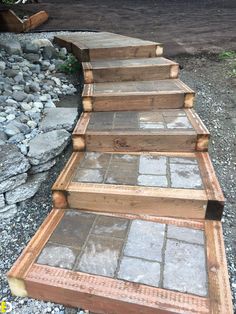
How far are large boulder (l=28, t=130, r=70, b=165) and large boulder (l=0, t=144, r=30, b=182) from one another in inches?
3.5

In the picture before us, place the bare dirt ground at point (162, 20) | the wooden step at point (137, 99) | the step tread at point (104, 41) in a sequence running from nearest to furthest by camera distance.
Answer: the wooden step at point (137, 99) → the step tread at point (104, 41) → the bare dirt ground at point (162, 20)

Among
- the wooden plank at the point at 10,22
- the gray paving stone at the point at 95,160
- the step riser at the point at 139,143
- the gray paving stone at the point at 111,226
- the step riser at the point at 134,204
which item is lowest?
the gray paving stone at the point at 111,226

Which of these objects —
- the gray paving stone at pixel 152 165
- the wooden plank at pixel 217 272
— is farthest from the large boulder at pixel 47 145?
the wooden plank at pixel 217 272

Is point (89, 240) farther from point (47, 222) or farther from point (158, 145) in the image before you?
point (158, 145)

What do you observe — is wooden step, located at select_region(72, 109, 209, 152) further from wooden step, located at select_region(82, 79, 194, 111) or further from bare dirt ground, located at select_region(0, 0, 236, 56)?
bare dirt ground, located at select_region(0, 0, 236, 56)

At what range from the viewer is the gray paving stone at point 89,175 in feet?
7.45

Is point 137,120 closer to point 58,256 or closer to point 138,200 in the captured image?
point 138,200

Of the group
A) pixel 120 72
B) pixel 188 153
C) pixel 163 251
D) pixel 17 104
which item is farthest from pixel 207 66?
pixel 163 251

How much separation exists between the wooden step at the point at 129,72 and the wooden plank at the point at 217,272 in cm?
224

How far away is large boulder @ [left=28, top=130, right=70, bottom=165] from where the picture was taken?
2561 millimetres

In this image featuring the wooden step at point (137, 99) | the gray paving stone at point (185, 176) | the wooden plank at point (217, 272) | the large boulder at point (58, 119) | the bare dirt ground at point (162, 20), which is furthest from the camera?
the bare dirt ground at point (162, 20)

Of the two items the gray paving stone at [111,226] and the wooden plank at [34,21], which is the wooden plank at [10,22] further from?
the gray paving stone at [111,226]

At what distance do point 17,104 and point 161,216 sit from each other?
199cm

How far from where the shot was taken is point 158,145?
2.65 m
